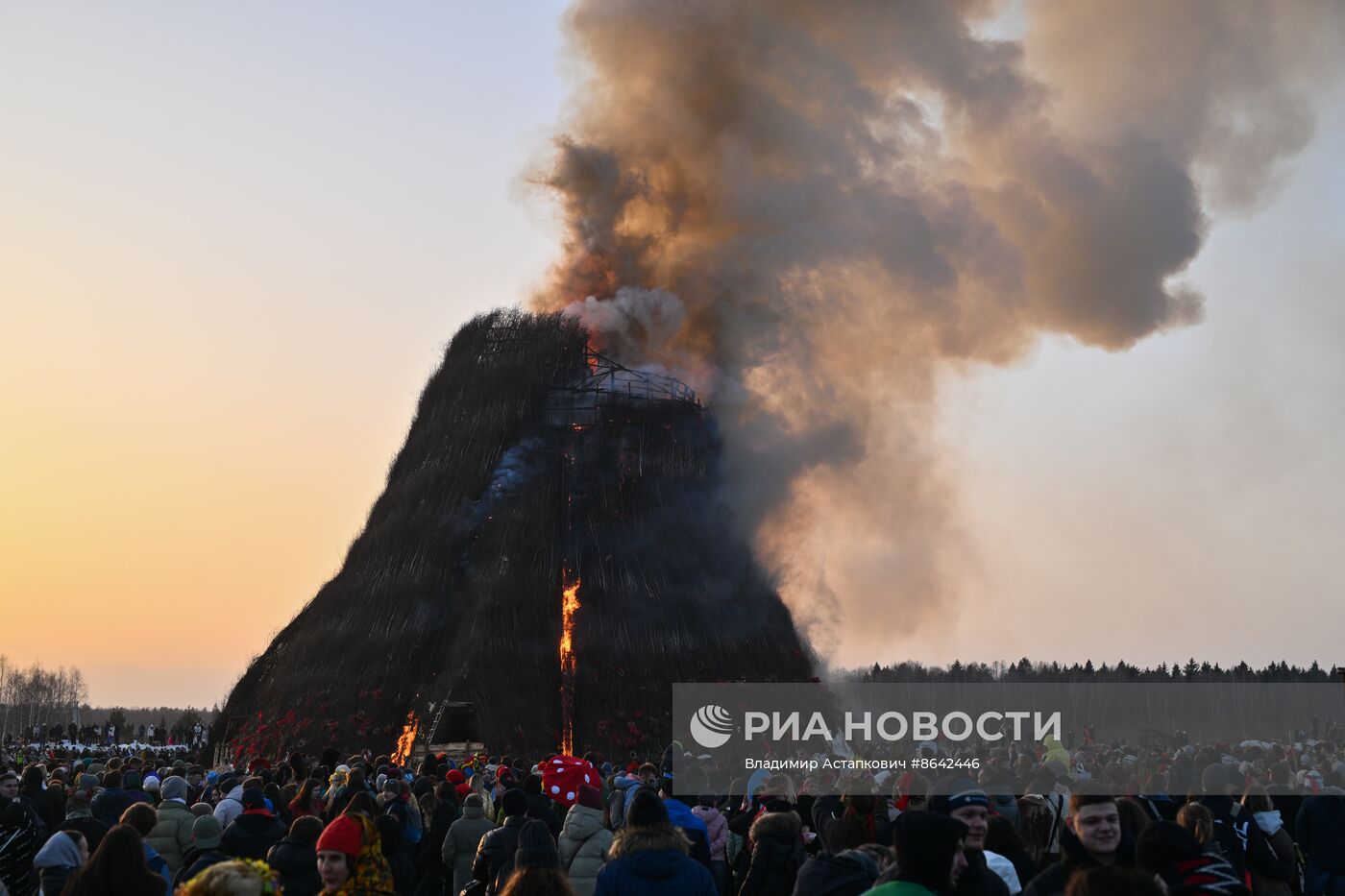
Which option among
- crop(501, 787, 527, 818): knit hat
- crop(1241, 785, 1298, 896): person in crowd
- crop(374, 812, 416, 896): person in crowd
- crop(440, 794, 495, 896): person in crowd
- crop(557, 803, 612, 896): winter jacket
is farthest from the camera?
crop(440, 794, 495, 896): person in crowd

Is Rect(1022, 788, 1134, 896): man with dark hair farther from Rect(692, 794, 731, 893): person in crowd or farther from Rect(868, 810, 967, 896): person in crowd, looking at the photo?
Rect(692, 794, 731, 893): person in crowd

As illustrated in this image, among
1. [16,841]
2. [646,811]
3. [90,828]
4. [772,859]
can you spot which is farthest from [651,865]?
[16,841]

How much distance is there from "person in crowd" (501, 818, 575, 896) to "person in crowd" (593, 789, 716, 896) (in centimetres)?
84

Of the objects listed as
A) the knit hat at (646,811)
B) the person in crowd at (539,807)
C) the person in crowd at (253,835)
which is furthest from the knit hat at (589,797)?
the knit hat at (646,811)

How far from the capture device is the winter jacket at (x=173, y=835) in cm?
1409

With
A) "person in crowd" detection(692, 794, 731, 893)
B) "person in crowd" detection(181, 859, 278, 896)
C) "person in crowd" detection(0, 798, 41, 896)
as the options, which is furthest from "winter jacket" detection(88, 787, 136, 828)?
"person in crowd" detection(181, 859, 278, 896)

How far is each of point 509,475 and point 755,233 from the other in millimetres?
18562

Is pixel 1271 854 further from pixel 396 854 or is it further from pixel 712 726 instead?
pixel 712 726

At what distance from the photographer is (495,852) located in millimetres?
12734

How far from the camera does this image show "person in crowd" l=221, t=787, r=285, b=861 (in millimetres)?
12688

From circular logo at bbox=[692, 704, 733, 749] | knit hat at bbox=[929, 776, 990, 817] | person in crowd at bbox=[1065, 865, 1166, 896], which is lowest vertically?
person in crowd at bbox=[1065, 865, 1166, 896]

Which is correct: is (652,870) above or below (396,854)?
above

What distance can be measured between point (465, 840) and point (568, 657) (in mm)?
33761

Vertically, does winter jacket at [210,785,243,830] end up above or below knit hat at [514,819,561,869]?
below
